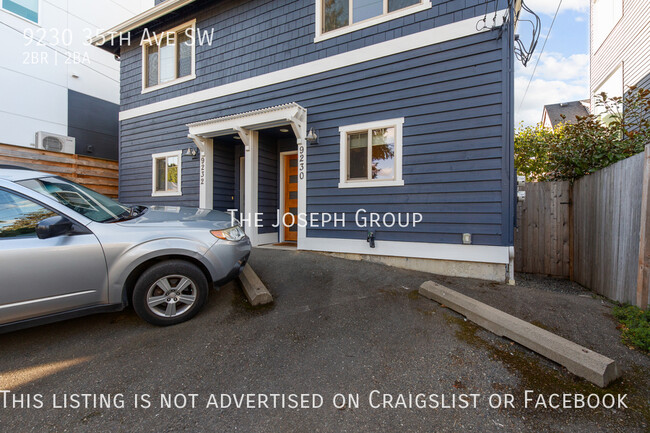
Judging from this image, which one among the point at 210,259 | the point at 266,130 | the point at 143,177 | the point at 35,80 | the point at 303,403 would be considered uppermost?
the point at 35,80

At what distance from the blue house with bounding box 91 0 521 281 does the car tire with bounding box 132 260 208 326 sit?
280cm

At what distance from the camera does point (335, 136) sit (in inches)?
208

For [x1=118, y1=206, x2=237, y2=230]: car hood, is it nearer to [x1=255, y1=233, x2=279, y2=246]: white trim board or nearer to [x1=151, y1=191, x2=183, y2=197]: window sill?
[x1=255, y1=233, x2=279, y2=246]: white trim board

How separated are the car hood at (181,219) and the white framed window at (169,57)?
193 inches

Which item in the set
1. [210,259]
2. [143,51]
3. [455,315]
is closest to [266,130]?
[210,259]

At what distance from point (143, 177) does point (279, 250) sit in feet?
15.9

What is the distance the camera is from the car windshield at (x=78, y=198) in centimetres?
268

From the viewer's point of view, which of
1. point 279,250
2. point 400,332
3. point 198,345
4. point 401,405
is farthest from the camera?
point 279,250

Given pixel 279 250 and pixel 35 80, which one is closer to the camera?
pixel 279 250

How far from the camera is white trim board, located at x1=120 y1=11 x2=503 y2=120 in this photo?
4449mm

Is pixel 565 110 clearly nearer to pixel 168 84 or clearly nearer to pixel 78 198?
pixel 168 84

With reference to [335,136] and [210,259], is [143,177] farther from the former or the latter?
[210,259]

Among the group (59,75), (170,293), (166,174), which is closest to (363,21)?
(170,293)

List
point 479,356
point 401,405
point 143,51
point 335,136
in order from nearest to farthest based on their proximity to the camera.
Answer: point 401,405 → point 479,356 → point 335,136 → point 143,51
